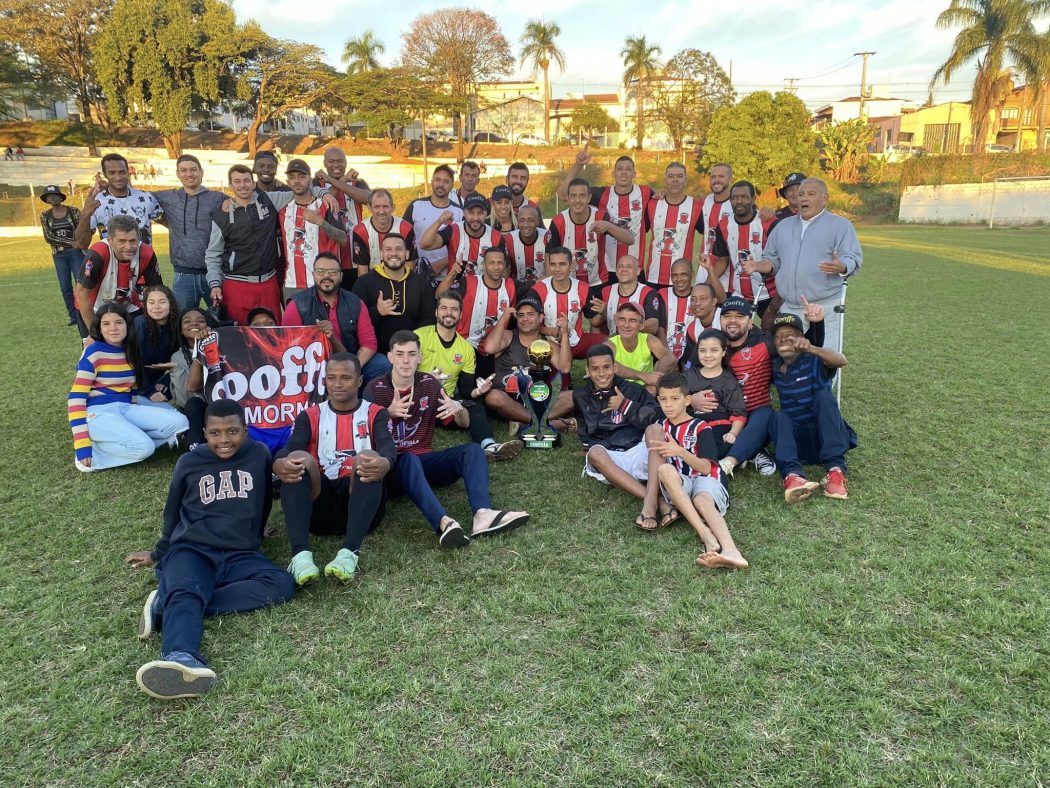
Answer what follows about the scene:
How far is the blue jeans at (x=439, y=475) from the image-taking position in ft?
13.4

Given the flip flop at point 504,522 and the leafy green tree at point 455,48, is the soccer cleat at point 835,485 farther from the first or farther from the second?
the leafy green tree at point 455,48

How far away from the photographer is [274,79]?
50812mm

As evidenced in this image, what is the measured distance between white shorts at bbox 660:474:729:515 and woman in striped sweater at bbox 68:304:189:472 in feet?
13.5

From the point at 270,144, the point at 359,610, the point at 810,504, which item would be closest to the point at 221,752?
the point at 359,610

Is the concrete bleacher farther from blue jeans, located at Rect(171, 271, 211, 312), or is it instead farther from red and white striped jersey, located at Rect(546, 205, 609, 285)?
red and white striped jersey, located at Rect(546, 205, 609, 285)

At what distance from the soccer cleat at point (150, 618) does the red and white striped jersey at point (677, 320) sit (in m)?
4.47

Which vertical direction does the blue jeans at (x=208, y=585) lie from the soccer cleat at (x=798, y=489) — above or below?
below

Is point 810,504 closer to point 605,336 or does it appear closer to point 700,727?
point 700,727

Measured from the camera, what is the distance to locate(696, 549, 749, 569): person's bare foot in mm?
3713

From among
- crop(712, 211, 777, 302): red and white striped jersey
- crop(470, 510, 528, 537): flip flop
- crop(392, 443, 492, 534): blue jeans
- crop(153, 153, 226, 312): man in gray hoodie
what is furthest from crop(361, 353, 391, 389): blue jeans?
crop(712, 211, 777, 302): red and white striped jersey

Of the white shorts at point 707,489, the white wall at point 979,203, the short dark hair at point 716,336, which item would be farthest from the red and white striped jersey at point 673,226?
the white wall at point 979,203

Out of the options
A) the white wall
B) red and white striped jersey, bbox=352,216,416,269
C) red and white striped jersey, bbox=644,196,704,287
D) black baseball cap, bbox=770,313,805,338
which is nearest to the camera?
black baseball cap, bbox=770,313,805,338

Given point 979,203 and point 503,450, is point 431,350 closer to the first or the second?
point 503,450

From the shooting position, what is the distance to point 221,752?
2.53m
